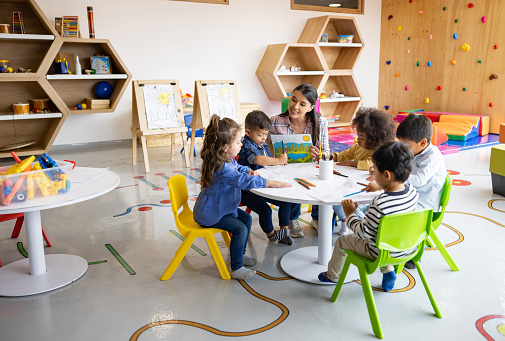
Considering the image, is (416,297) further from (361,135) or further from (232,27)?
(232,27)

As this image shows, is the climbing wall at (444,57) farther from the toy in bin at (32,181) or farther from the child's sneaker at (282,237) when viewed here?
the toy in bin at (32,181)

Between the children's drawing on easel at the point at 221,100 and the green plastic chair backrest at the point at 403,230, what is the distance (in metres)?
3.69

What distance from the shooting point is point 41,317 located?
2.04 meters

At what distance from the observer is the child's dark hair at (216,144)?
2266 millimetres

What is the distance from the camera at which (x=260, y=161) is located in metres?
2.71

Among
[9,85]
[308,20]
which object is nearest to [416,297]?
[9,85]

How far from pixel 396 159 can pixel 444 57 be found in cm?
641

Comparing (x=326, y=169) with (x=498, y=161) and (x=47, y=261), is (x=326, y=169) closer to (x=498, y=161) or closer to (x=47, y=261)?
(x=47, y=261)

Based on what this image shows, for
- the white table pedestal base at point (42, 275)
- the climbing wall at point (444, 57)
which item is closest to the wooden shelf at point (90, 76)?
the white table pedestal base at point (42, 275)

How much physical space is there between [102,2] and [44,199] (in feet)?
15.2

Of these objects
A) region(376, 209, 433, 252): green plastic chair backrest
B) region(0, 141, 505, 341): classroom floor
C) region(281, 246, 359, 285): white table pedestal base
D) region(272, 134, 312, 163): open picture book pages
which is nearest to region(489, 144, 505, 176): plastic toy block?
region(0, 141, 505, 341): classroom floor

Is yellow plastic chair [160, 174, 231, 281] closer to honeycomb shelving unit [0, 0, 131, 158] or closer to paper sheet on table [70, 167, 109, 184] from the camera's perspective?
paper sheet on table [70, 167, 109, 184]

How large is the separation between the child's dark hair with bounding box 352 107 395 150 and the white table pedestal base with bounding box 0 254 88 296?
177 centimetres

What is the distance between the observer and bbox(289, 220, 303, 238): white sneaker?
2.94 meters
